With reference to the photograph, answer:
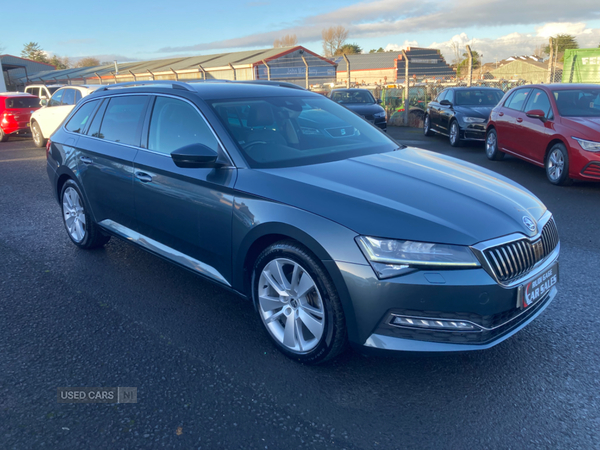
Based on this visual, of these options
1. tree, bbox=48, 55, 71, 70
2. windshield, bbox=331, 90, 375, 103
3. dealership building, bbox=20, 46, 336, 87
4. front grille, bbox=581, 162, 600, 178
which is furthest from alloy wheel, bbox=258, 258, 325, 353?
tree, bbox=48, 55, 71, 70

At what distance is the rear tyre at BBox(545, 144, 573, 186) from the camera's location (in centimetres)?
749

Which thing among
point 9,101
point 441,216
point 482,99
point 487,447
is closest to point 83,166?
point 441,216

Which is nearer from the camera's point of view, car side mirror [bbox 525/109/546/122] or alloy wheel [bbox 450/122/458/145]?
car side mirror [bbox 525/109/546/122]

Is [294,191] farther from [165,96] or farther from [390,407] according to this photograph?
[165,96]

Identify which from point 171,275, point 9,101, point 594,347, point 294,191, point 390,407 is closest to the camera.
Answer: point 390,407

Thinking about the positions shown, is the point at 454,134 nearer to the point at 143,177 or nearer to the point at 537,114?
the point at 537,114

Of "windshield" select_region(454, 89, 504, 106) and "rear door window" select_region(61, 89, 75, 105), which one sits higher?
"rear door window" select_region(61, 89, 75, 105)

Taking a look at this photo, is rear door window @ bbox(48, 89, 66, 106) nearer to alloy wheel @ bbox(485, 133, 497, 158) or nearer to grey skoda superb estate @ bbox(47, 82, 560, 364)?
grey skoda superb estate @ bbox(47, 82, 560, 364)

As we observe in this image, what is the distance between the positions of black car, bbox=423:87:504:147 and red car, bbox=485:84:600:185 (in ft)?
6.83

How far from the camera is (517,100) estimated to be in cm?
930

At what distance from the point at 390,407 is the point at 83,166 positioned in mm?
3662

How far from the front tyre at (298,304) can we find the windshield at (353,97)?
1467 cm

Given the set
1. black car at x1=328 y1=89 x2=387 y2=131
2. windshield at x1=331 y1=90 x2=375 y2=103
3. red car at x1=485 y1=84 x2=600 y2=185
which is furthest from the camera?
windshield at x1=331 y1=90 x2=375 y2=103

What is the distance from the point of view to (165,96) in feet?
12.8
